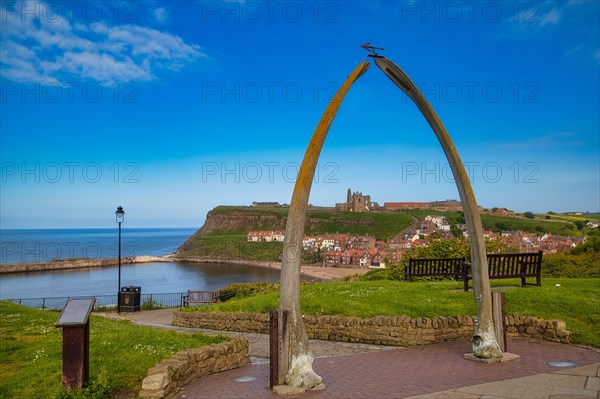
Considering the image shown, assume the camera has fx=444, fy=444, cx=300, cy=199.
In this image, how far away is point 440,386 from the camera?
6395 mm

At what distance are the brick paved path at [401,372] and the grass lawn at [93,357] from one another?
1.14 metres

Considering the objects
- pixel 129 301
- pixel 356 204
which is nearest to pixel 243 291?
pixel 129 301

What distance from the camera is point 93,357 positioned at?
8156 millimetres

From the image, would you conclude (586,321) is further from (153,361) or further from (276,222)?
(276,222)

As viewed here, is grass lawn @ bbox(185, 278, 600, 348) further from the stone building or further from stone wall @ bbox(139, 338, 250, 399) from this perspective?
the stone building

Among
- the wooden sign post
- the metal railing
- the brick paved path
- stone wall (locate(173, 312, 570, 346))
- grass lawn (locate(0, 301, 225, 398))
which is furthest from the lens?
the metal railing

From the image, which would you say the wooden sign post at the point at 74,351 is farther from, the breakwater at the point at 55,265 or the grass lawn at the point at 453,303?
the breakwater at the point at 55,265

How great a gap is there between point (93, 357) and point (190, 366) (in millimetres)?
2194

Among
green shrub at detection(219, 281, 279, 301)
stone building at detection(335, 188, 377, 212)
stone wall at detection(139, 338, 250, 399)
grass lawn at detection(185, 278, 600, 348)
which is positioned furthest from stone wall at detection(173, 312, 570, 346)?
stone building at detection(335, 188, 377, 212)

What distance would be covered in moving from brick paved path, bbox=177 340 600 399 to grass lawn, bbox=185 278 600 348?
128 centimetres

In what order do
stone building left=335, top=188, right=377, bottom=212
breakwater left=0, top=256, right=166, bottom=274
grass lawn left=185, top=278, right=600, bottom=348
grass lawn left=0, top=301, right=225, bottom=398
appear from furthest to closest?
stone building left=335, top=188, right=377, bottom=212, breakwater left=0, top=256, right=166, bottom=274, grass lawn left=185, top=278, right=600, bottom=348, grass lawn left=0, top=301, right=225, bottom=398

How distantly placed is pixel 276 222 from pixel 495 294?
176 meters

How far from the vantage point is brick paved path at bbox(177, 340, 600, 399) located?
21.0 feet

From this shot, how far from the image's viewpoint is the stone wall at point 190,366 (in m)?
6.28
